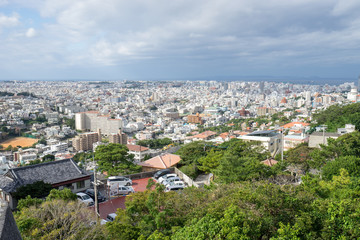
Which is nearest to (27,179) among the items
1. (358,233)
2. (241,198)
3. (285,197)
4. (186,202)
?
(186,202)

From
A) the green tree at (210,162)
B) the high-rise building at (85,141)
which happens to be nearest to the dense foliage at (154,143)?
the high-rise building at (85,141)

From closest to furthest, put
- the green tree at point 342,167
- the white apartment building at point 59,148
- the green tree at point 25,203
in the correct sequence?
the green tree at point 25,203
the green tree at point 342,167
the white apartment building at point 59,148

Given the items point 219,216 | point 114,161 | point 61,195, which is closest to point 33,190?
point 61,195

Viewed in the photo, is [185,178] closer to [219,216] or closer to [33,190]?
[33,190]

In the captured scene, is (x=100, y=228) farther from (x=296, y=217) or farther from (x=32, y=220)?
(x=296, y=217)

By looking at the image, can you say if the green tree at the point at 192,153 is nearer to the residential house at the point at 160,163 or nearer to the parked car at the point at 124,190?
the residential house at the point at 160,163

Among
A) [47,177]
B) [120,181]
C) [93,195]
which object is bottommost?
[93,195]
